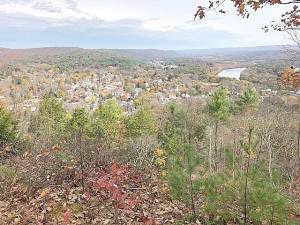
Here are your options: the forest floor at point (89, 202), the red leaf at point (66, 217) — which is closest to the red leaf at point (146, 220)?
the forest floor at point (89, 202)

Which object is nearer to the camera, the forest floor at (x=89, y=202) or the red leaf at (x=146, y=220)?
the red leaf at (x=146, y=220)

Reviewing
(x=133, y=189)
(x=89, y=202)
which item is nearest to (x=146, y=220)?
(x=89, y=202)

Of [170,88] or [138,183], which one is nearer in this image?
[138,183]

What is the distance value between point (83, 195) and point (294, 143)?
1671cm

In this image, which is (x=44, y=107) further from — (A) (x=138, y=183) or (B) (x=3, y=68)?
(B) (x=3, y=68)

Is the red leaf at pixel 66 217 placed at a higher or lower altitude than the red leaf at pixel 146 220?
higher

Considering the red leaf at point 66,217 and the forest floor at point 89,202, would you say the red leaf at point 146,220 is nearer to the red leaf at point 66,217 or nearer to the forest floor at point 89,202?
the forest floor at point 89,202

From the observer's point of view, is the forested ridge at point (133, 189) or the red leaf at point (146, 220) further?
the red leaf at point (146, 220)

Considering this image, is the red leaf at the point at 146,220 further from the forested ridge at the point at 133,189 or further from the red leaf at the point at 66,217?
the red leaf at the point at 66,217

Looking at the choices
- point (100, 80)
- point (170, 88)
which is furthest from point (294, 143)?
point (100, 80)

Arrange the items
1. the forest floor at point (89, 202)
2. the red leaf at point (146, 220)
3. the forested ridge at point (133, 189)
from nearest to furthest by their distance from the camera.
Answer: the forested ridge at point (133, 189), the red leaf at point (146, 220), the forest floor at point (89, 202)

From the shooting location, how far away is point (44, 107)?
147 feet

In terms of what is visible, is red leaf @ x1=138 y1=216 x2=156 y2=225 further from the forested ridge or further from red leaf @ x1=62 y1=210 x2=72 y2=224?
red leaf @ x1=62 y1=210 x2=72 y2=224

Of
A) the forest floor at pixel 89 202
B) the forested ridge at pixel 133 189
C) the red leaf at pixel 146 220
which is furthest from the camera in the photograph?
the forest floor at pixel 89 202
